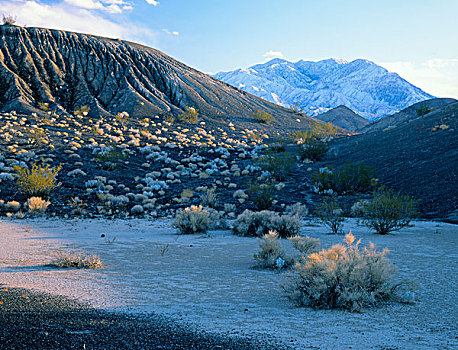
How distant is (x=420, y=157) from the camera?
1015 inches

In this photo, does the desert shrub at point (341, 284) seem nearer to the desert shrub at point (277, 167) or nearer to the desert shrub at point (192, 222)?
the desert shrub at point (192, 222)

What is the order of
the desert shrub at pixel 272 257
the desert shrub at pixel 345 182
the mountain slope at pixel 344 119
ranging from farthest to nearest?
1. the mountain slope at pixel 344 119
2. the desert shrub at pixel 345 182
3. the desert shrub at pixel 272 257

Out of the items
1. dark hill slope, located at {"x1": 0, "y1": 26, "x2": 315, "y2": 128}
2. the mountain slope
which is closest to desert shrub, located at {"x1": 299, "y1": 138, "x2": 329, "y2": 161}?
dark hill slope, located at {"x1": 0, "y1": 26, "x2": 315, "y2": 128}

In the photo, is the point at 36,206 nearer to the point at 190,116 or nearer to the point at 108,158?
the point at 108,158

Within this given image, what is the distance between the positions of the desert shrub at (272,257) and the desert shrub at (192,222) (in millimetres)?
5143

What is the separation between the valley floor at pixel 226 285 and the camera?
4.73 m

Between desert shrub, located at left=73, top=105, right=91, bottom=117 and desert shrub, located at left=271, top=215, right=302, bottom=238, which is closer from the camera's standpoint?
desert shrub, located at left=271, top=215, right=302, bottom=238

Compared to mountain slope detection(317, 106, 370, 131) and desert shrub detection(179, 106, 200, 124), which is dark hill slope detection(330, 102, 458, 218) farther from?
mountain slope detection(317, 106, 370, 131)

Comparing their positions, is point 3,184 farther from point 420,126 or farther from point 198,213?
point 420,126

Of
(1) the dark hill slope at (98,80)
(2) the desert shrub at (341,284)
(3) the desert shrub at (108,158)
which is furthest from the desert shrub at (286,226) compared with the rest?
(1) the dark hill slope at (98,80)

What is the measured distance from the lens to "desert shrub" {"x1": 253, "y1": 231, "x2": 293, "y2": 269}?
28.0 feet

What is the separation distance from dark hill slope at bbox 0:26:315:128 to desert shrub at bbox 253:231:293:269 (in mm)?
42461

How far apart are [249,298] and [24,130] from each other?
112 feet

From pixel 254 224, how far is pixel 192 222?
7.01 ft
